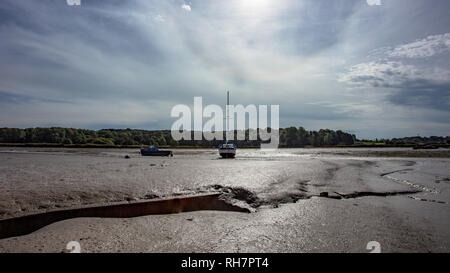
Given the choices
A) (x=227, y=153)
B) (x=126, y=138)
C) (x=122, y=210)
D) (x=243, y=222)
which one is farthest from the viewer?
(x=126, y=138)

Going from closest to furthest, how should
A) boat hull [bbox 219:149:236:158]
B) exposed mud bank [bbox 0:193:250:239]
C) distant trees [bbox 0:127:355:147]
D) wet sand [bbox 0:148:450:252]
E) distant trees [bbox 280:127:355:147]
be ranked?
wet sand [bbox 0:148:450:252], exposed mud bank [bbox 0:193:250:239], boat hull [bbox 219:149:236:158], distant trees [bbox 0:127:355:147], distant trees [bbox 280:127:355:147]

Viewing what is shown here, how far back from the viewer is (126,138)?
112m

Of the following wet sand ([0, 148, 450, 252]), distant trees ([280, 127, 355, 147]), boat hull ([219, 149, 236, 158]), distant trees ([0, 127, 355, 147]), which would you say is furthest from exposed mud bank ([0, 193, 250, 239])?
distant trees ([280, 127, 355, 147])

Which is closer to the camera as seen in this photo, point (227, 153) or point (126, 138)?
point (227, 153)

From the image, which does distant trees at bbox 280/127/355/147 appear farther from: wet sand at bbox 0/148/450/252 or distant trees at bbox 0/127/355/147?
wet sand at bbox 0/148/450/252

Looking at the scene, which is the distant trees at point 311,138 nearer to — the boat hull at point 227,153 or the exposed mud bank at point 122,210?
the boat hull at point 227,153

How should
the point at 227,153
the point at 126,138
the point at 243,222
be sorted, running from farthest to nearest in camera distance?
the point at 126,138 → the point at 227,153 → the point at 243,222

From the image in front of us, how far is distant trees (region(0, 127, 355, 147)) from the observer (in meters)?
97.3

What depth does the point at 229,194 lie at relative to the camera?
24.1 feet

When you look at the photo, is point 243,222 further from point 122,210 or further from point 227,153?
point 227,153

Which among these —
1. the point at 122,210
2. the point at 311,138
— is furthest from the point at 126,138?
the point at 122,210

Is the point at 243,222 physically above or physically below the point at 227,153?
above
